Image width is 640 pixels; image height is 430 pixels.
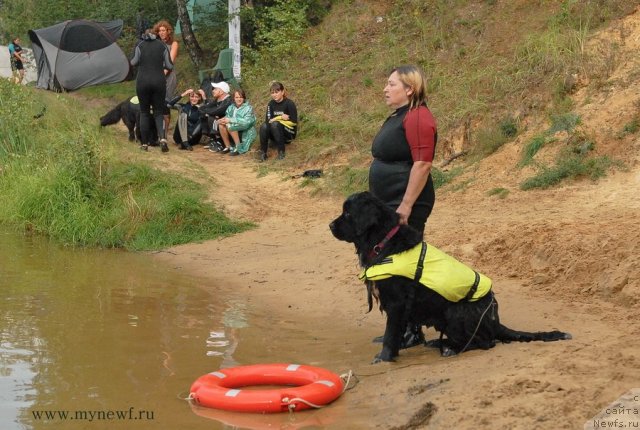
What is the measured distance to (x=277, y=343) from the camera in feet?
25.3

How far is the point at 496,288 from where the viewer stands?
8.33 m

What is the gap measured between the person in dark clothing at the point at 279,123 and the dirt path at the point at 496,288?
3.83 feet

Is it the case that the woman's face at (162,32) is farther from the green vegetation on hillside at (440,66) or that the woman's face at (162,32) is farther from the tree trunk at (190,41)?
the tree trunk at (190,41)

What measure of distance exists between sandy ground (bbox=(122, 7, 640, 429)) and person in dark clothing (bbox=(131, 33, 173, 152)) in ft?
2.74

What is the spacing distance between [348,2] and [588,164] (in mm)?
10732

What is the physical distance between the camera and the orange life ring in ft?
18.8

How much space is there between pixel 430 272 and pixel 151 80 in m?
9.84

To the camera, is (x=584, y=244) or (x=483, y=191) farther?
(x=483, y=191)

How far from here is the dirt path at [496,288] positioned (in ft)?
17.1

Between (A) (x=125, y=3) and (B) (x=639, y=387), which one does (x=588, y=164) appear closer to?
(B) (x=639, y=387)

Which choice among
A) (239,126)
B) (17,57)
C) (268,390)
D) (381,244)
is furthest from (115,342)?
(17,57)

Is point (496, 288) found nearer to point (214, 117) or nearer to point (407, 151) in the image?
point (407, 151)

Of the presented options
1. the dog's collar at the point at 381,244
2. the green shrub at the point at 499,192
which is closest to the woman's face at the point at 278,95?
the green shrub at the point at 499,192

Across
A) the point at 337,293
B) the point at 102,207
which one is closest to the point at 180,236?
the point at 102,207
